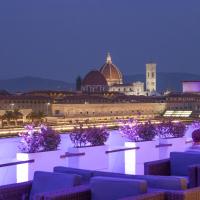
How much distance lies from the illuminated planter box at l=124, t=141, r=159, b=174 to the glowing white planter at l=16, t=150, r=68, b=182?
1.19 meters

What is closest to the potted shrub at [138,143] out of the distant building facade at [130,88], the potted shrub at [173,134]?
the potted shrub at [173,134]

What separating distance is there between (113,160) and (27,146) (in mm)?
1418

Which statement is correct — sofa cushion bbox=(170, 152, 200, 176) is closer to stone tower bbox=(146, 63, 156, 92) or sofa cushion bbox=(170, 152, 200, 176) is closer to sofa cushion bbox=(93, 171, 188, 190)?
sofa cushion bbox=(93, 171, 188, 190)

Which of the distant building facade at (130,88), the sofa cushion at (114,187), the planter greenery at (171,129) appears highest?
the distant building facade at (130,88)

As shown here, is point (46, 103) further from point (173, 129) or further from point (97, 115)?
point (173, 129)

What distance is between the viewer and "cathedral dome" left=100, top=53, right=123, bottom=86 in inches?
4240

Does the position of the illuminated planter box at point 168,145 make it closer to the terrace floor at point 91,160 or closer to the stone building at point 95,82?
the terrace floor at point 91,160

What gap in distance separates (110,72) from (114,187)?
4131 inches

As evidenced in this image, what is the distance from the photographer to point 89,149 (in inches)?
263

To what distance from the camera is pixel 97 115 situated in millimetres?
75812

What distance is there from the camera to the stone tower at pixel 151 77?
393ft

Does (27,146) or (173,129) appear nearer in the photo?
(27,146)

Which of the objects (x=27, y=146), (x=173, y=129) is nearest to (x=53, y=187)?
(x=27, y=146)

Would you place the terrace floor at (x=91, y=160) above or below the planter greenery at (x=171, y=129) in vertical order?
below
